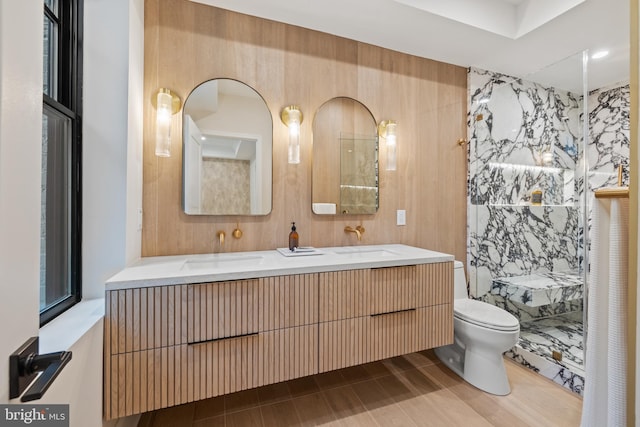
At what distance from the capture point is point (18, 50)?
646 millimetres

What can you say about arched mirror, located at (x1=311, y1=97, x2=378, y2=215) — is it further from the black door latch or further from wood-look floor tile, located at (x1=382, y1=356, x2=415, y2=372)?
the black door latch

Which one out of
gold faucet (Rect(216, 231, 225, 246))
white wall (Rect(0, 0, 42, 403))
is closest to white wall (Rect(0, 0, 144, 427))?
white wall (Rect(0, 0, 42, 403))

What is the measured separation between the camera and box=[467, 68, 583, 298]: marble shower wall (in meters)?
2.61

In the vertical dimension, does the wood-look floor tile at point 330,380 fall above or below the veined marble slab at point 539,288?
below

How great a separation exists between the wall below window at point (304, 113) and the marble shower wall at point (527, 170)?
17 cm

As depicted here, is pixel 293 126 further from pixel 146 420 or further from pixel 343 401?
pixel 146 420

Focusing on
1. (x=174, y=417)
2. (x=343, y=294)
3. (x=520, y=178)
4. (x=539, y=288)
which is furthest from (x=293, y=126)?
(x=539, y=288)

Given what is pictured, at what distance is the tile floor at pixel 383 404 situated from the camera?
63.2 inches

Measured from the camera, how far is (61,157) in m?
1.25

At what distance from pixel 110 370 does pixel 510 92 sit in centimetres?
362

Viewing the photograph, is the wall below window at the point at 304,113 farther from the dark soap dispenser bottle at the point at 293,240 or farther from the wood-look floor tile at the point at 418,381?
the wood-look floor tile at the point at 418,381

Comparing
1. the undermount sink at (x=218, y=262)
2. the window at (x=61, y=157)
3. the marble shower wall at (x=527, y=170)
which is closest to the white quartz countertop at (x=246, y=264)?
the undermount sink at (x=218, y=262)

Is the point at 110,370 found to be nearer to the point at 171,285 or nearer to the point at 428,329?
the point at 171,285

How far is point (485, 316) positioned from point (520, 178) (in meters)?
1.56
